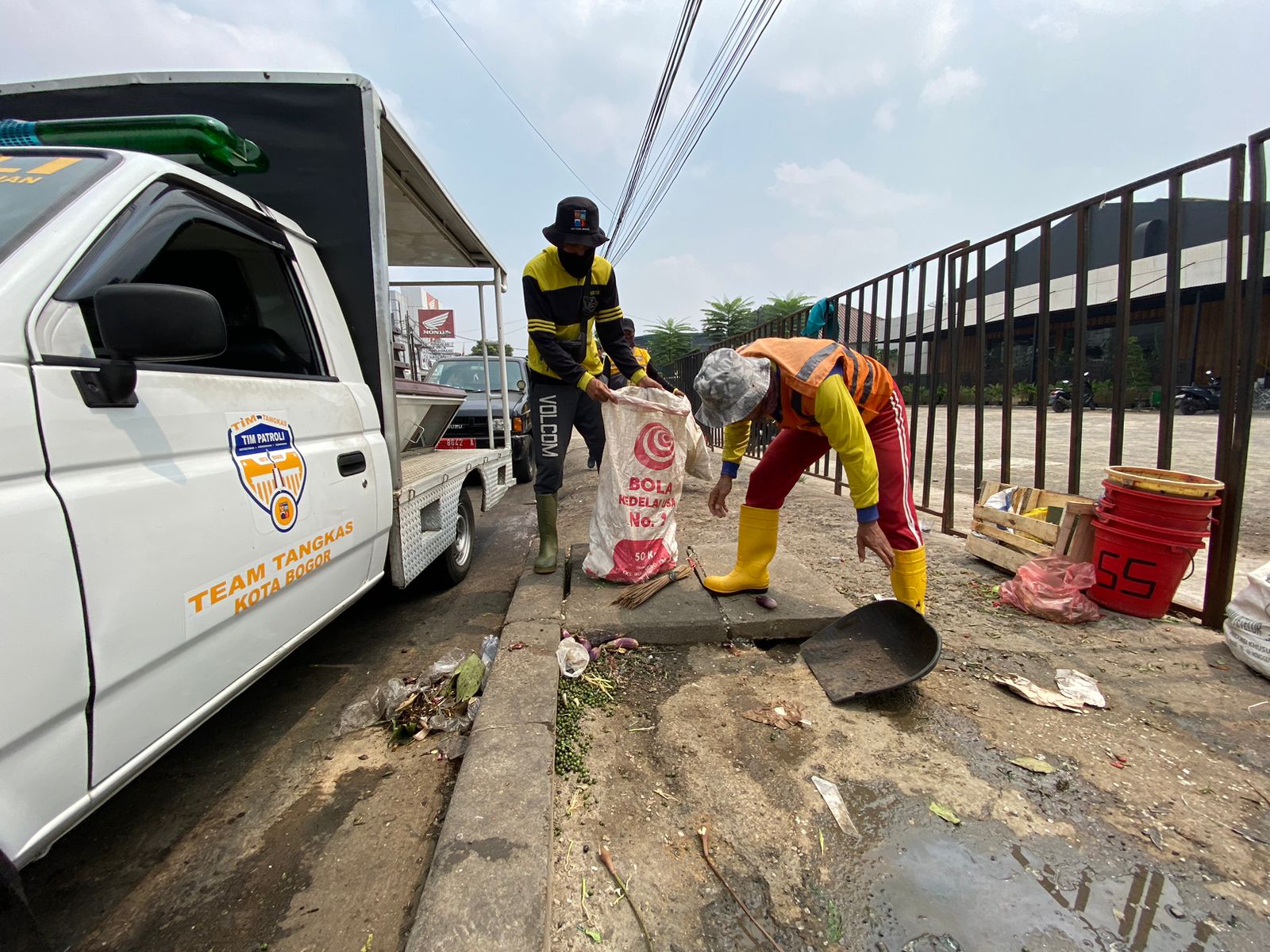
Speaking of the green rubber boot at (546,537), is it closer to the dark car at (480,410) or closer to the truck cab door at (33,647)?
the truck cab door at (33,647)

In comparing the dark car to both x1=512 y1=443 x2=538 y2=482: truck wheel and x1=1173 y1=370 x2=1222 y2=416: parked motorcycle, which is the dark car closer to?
x1=512 y1=443 x2=538 y2=482: truck wheel

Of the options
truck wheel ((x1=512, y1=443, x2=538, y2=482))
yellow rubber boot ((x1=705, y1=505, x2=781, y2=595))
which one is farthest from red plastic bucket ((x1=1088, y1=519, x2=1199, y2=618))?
truck wheel ((x1=512, y1=443, x2=538, y2=482))

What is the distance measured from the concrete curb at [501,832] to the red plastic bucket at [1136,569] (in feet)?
9.08

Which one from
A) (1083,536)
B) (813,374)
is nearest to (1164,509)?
(1083,536)

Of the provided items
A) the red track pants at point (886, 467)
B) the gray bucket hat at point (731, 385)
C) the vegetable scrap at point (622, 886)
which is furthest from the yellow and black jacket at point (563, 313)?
the vegetable scrap at point (622, 886)

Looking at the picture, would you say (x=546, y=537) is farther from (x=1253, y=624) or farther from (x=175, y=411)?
(x=1253, y=624)

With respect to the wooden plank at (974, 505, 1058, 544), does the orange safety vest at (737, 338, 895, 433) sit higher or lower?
higher

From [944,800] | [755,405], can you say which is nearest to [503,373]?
[755,405]

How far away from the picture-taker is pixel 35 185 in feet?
4.81

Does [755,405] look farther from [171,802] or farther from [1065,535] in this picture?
[171,802]

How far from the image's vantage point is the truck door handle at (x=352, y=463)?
7.04 feet

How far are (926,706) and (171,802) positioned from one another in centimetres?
256

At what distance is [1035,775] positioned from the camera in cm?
186

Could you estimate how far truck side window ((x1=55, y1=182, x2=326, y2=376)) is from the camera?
144cm
